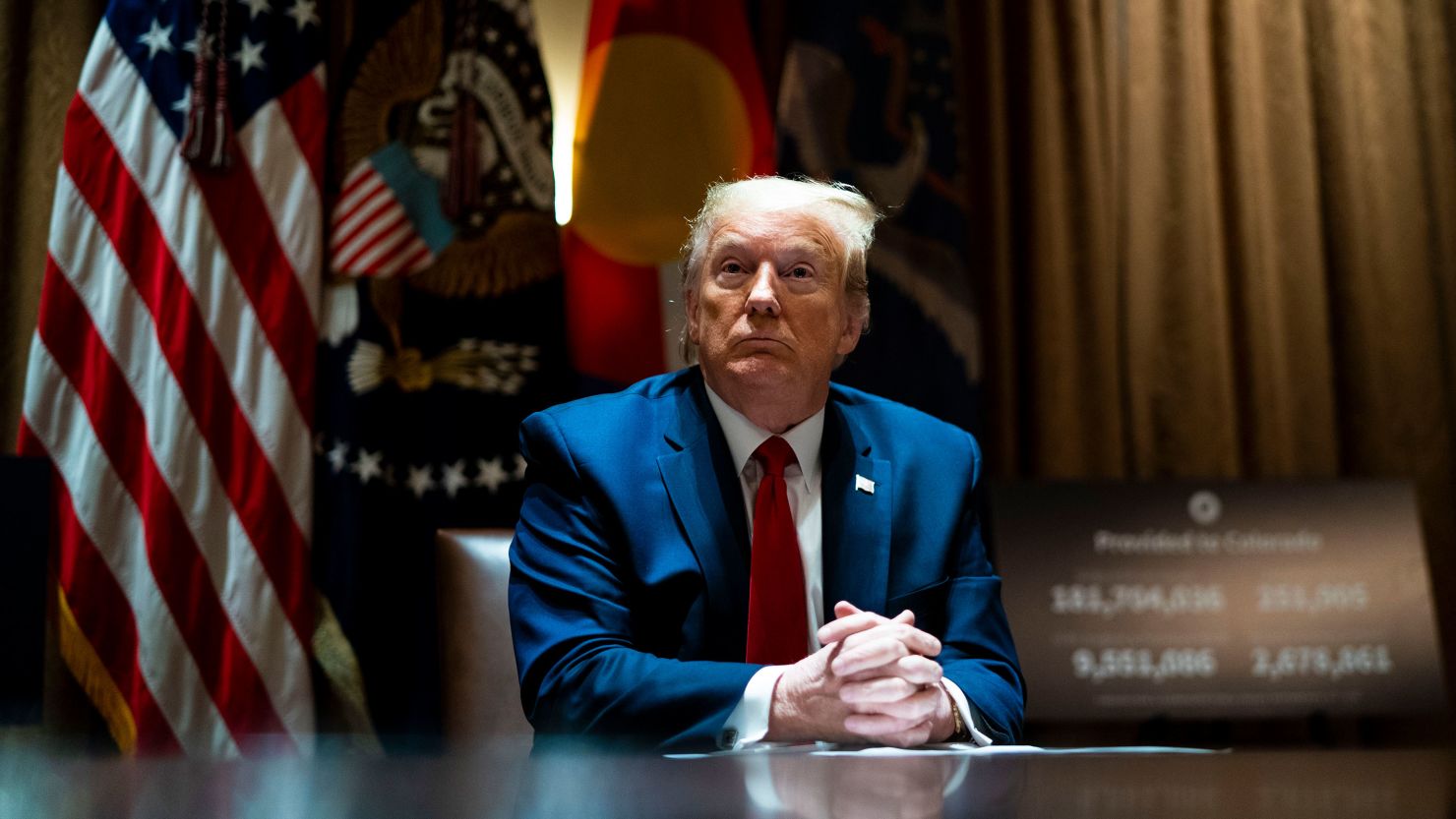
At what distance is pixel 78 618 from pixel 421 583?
0.82 meters

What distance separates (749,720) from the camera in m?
1.40

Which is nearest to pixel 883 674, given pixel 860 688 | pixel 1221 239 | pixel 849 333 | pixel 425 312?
pixel 860 688

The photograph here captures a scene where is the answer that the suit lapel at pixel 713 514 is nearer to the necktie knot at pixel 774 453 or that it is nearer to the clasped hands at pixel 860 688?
the necktie knot at pixel 774 453

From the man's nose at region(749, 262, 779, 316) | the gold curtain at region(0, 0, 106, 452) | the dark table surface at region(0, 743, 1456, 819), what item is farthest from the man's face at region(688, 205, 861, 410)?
the gold curtain at region(0, 0, 106, 452)

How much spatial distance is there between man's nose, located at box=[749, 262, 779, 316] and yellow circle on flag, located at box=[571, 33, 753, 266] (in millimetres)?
1500

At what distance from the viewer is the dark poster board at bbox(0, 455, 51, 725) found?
8.31ft

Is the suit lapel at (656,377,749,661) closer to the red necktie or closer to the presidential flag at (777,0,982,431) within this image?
the red necktie

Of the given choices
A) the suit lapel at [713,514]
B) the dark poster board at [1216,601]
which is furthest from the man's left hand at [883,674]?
the dark poster board at [1216,601]

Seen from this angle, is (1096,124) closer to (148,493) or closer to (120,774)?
(148,493)

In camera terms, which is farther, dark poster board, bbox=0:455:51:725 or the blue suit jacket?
dark poster board, bbox=0:455:51:725

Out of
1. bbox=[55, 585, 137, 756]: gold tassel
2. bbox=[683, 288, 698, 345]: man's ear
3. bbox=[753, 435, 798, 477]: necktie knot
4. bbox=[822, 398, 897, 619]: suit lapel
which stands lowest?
bbox=[55, 585, 137, 756]: gold tassel

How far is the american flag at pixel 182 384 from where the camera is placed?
2.94 m

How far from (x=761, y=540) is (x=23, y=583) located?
6.06 ft

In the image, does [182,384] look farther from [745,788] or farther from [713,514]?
[745,788]
